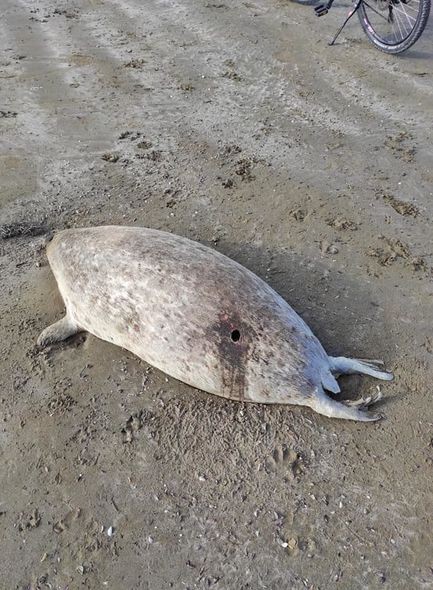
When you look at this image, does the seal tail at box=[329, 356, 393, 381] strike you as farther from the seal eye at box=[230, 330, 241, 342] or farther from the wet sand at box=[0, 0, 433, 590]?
the seal eye at box=[230, 330, 241, 342]

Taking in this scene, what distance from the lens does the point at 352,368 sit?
3270 mm

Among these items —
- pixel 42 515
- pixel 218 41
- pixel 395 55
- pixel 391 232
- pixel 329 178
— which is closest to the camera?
pixel 42 515

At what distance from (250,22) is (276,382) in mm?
6276

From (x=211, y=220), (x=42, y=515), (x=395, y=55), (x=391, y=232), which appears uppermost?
(x=395, y=55)

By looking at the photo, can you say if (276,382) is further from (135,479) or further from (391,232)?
(391,232)

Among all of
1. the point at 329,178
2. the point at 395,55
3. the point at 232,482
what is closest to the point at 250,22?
the point at 395,55

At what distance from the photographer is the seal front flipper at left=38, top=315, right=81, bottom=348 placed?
3645 millimetres

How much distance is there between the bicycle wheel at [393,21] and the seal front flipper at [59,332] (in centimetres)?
528

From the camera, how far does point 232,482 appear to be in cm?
297

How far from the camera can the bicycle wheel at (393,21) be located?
610 cm

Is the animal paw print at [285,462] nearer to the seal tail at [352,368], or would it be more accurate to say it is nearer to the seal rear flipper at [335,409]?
the seal rear flipper at [335,409]

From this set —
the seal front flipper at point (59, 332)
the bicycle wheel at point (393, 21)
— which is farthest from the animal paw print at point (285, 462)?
the bicycle wheel at point (393, 21)

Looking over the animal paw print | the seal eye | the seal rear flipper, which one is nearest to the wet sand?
the animal paw print

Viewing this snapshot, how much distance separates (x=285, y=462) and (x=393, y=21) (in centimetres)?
615
